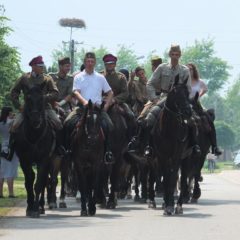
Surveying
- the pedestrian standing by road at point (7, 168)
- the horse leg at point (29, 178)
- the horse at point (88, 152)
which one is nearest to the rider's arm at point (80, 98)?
the horse at point (88, 152)

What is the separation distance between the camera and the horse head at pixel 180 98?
19.8 meters

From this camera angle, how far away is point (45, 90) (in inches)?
789

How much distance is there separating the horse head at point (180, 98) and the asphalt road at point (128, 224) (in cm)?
173

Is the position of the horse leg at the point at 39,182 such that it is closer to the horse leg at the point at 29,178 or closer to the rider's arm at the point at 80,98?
the horse leg at the point at 29,178

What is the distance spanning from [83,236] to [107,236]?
32 centimetres

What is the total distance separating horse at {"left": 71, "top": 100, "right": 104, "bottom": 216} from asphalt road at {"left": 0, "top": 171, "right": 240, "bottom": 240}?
0.37m

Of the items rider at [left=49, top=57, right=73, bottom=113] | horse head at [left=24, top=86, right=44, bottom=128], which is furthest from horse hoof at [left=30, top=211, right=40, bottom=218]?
rider at [left=49, top=57, right=73, bottom=113]

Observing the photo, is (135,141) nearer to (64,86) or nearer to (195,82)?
(64,86)

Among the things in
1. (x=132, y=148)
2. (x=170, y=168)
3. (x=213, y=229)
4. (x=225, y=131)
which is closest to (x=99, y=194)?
(x=132, y=148)

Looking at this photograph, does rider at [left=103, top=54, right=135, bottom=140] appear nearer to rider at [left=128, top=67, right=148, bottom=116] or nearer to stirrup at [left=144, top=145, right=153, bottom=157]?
stirrup at [left=144, top=145, right=153, bottom=157]

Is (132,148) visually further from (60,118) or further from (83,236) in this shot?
(83,236)

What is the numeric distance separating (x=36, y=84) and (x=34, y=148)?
3.56ft

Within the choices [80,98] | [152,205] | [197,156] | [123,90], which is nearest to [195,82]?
[197,156]

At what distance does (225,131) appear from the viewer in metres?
138
